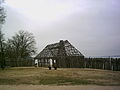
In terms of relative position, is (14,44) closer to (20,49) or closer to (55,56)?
(20,49)

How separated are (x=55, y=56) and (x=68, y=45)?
4651mm

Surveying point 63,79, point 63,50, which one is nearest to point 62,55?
point 63,50

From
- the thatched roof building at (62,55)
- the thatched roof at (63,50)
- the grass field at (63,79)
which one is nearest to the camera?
the grass field at (63,79)

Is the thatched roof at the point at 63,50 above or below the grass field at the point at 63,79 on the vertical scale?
above

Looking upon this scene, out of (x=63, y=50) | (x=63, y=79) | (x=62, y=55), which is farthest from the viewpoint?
(x=63, y=50)

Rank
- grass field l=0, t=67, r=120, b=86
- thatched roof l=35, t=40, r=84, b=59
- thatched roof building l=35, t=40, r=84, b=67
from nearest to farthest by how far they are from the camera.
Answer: grass field l=0, t=67, r=120, b=86
thatched roof building l=35, t=40, r=84, b=67
thatched roof l=35, t=40, r=84, b=59

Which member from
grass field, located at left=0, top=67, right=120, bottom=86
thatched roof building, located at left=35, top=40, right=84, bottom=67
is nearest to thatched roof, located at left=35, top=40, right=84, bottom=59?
thatched roof building, located at left=35, top=40, right=84, bottom=67

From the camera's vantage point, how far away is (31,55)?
6284 centimetres

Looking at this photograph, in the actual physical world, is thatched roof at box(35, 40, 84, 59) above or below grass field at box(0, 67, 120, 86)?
above

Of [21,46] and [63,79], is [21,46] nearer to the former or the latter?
[21,46]

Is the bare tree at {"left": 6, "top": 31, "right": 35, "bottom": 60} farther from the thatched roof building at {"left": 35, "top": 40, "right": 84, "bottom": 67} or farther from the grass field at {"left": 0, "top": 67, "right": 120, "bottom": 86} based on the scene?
the grass field at {"left": 0, "top": 67, "right": 120, "bottom": 86}

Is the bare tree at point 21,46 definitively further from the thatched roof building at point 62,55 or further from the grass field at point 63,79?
the grass field at point 63,79

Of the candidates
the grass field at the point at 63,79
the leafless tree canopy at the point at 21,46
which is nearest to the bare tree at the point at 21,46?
the leafless tree canopy at the point at 21,46

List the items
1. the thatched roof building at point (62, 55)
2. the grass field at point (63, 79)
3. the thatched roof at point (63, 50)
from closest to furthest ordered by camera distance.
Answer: the grass field at point (63, 79), the thatched roof building at point (62, 55), the thatched roof at point (63, 50)
